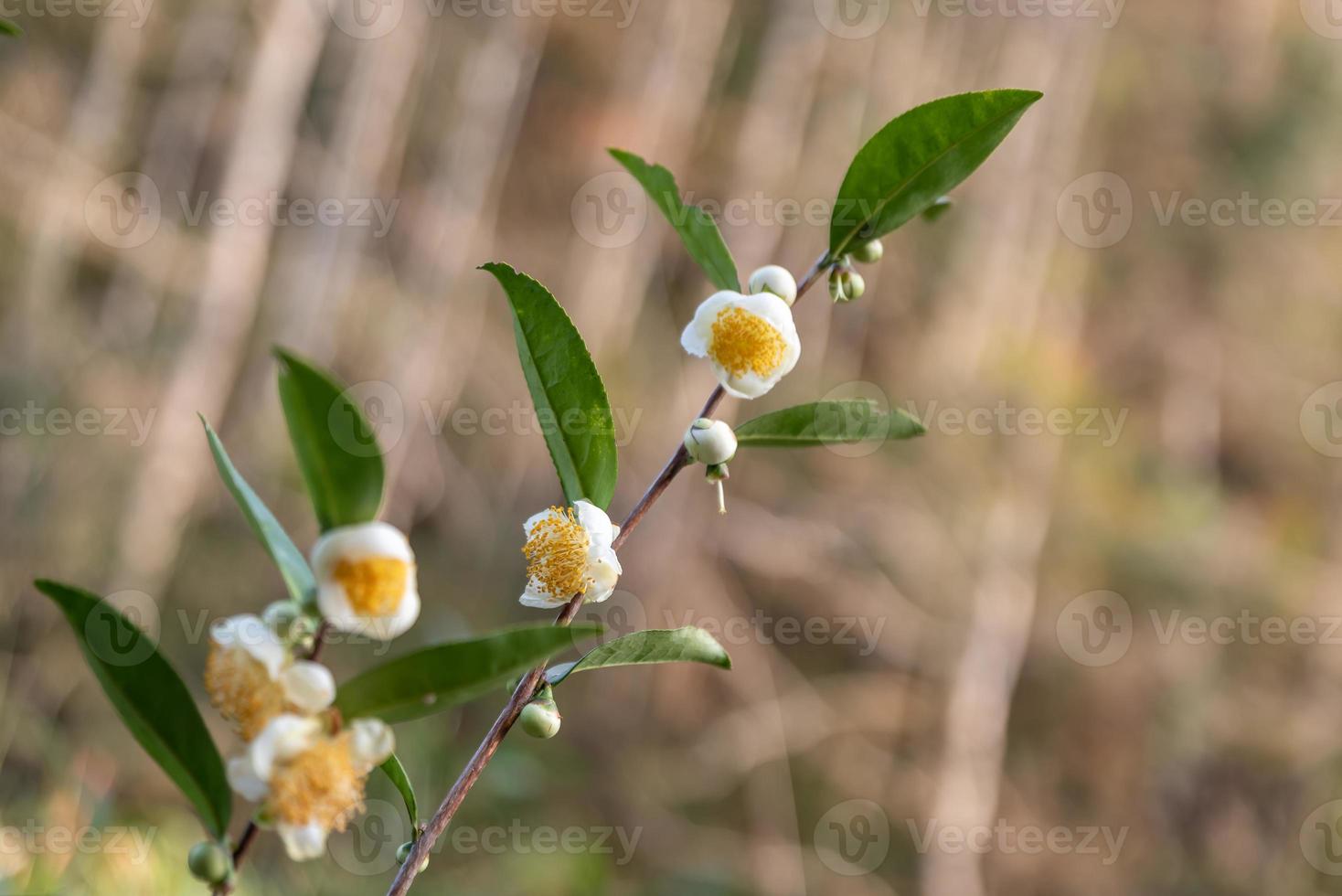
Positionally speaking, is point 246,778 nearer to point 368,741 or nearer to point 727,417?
point 368,741

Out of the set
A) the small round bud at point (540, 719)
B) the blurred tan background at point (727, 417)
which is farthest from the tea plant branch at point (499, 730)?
the blurred tan background at point (727, 417)

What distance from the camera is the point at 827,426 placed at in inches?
22.3

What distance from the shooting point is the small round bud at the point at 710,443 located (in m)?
0.53

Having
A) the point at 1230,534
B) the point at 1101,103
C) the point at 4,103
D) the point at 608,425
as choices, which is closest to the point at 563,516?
the point at 608,425

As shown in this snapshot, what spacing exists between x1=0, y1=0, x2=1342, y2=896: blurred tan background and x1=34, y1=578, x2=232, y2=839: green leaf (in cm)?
270

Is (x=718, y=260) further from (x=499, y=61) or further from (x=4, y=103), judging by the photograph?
(x=499, y=61)

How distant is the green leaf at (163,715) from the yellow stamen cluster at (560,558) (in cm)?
17

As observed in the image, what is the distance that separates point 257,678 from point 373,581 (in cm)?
6

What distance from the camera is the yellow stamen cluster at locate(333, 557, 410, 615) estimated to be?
345mm

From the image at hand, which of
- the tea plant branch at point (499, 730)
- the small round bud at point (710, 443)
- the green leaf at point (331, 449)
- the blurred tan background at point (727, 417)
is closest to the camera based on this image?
the green leaf at point (331, 449)

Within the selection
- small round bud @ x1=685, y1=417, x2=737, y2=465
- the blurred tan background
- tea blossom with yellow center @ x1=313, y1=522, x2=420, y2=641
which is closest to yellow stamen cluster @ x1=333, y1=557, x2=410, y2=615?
tea blossom with yellow center @ x1=313, y1=522, x2=420, y2=641

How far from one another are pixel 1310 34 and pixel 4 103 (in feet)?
21.8

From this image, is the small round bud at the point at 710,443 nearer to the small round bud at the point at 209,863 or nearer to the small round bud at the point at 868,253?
the small round bud at the point at 868,253

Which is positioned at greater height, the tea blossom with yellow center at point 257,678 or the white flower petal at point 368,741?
the tea blossom with yellow center at point 257,678
